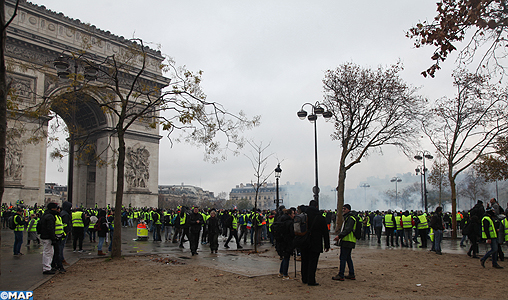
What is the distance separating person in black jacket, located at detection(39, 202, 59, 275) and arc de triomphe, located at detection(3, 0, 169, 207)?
17818 mm

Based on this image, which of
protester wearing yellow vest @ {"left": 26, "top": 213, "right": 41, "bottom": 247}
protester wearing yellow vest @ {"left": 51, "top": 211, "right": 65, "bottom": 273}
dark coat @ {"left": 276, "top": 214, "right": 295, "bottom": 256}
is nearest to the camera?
dark coat @ {"left": 276, "top": 214, "right": 295, "bottom": 256}

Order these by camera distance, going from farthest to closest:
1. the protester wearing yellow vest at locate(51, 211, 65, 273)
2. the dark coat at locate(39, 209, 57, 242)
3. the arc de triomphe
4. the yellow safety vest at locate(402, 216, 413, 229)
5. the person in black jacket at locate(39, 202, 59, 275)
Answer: the arc de triomphe, the yellow safety vest at locate(402, 216, 413, 229), the protester wearing yellow vest at locate(51, 211, 65, 273), the dark coat at locate(39, 209, 57, 242), the person in black jacket at locate(39, 202, 59, 275)

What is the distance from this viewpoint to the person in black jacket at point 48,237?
394 inches

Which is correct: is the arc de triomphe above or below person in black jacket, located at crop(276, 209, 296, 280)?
above

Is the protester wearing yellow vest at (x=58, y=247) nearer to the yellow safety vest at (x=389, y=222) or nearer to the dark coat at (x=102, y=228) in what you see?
the dark coat at (x=102, y=228)

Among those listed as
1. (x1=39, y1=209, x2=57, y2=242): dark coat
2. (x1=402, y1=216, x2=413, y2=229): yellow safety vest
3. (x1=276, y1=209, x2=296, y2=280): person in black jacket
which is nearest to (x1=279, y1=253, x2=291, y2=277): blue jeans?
(x1=276, y1=209, x2=296, y2=280): person in black jacket

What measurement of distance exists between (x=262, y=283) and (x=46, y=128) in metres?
33.4

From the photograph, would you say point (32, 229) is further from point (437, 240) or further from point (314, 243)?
point (437, 240)

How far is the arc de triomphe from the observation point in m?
31.9

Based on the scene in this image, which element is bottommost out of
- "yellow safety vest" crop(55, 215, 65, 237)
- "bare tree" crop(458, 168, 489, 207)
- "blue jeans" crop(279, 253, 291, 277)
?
"blue jeans" crop(279, 253, 291, 277)

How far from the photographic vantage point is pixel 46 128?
1388 inches

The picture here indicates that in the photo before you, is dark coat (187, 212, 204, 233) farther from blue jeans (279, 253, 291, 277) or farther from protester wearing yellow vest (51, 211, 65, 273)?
blue jeans (279, 253, 291, 277)

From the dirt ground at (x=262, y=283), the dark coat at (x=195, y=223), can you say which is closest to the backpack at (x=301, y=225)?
the dirt ground at (x=262, y=283)

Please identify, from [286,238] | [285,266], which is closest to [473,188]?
[286,238]
